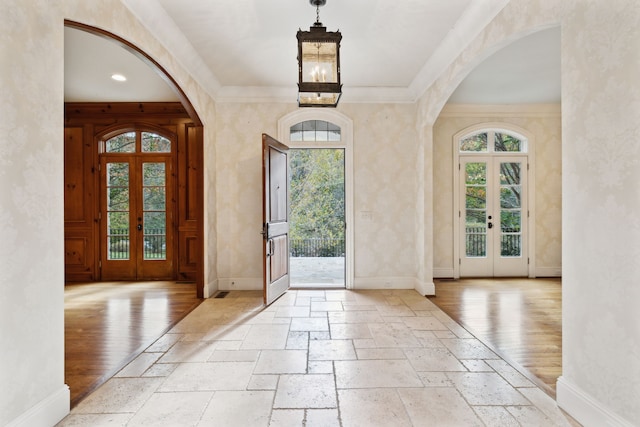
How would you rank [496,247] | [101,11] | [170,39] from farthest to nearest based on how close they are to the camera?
[496,247], [170,39], [101,11]

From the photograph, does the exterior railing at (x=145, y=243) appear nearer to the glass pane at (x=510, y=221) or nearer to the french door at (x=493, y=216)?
the french door at (x=493, y=216)

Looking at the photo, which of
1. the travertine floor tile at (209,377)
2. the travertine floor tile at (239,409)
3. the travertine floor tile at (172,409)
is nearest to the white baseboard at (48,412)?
the travertine floor tile at (172,409)

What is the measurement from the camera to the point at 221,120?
4.98 m

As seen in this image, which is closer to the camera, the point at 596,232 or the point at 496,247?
the point at 596,232

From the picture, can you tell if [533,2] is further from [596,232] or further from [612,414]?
[612,414]

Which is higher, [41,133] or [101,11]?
[101,11]

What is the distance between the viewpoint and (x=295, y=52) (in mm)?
3801

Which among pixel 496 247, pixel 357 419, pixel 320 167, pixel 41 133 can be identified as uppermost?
pixel 320 167

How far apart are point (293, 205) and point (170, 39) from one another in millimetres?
6312

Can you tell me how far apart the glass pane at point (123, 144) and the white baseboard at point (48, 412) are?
4710mm

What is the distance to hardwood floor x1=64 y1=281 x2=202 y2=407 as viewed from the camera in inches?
102

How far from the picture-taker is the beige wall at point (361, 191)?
5000mm

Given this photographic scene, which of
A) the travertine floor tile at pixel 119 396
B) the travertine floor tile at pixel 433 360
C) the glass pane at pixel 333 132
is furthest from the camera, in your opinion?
the glass pane at pixel 333 132

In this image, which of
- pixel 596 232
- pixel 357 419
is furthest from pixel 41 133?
pixel 596 232
